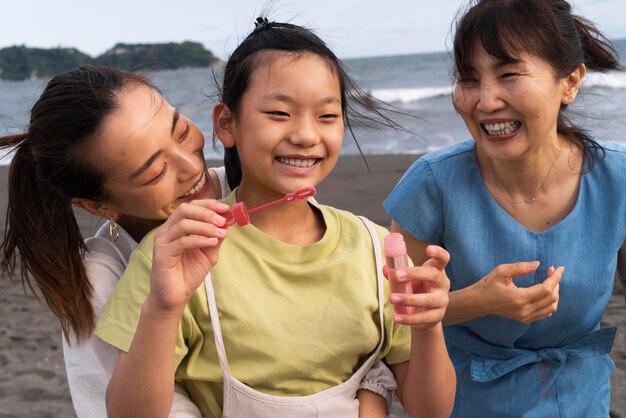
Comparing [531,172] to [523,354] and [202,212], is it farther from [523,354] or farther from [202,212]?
[202,212]

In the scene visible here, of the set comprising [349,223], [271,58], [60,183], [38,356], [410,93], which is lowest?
[410,93]

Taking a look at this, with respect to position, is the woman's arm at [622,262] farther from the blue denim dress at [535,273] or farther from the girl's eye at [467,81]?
the girl's eye at [467,81]

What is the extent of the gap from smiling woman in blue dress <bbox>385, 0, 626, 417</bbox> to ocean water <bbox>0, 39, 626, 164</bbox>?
0.81 ft

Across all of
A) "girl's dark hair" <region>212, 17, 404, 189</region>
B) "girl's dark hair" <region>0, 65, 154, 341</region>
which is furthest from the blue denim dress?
"girl's dark hair" <region>0, 65, 154, 341</region>

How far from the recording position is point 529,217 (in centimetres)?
255

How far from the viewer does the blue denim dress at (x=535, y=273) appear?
2.50m

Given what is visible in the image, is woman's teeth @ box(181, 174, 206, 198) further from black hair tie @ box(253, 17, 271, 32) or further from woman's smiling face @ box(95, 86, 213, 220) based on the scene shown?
black hair tie @ box(253, 17, 271, 32)

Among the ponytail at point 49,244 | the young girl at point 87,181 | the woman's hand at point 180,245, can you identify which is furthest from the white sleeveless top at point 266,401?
the ponytail at point 49,244

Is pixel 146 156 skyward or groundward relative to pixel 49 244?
skyward

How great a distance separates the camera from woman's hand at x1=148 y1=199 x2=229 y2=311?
1.62 meters

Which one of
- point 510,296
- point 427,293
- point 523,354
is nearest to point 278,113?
point 427,293

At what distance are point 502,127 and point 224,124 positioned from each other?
0.84 m

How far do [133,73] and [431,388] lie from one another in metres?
1.24

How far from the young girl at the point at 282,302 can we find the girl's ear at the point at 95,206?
32 centimetres
